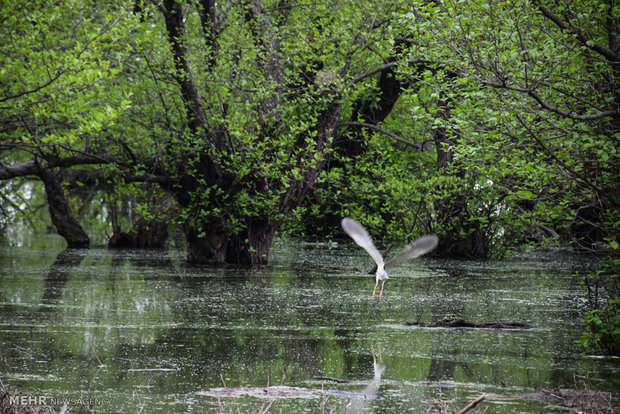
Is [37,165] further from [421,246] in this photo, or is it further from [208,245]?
[421,246]

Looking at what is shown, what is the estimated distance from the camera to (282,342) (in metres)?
9.41

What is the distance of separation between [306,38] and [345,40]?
0.80 metres

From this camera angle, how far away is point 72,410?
634 cm

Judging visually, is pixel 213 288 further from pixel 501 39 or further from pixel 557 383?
pixel 557 383

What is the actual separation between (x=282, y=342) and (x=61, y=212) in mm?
16768

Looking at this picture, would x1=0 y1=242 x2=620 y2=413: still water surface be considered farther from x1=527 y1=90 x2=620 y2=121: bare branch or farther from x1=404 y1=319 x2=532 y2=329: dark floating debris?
x1=527 y1=90 x2=620 y2=121: bare branch

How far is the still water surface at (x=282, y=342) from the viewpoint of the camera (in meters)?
6.95

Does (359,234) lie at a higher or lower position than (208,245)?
higher

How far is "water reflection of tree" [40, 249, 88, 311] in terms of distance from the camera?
12.8 m

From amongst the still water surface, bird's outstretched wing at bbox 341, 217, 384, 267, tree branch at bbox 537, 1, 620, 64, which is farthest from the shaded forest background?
bird's outstretched wing at bbox 341, 217, 384, 267

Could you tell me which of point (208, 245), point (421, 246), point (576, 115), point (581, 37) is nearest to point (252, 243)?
point (208, 245)

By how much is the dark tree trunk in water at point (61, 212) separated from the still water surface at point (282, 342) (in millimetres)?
6838

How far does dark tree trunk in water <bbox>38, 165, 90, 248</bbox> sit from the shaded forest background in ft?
0.16

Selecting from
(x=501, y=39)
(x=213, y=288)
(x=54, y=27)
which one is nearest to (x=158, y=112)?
(x=54, y=27)
